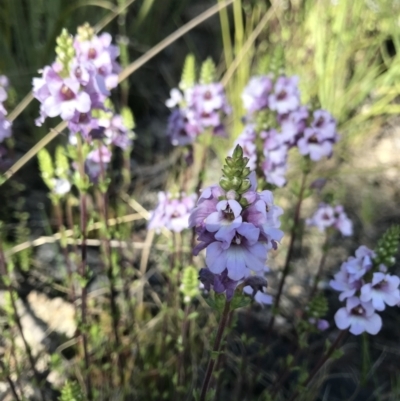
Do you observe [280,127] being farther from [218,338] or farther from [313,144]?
[218,338]

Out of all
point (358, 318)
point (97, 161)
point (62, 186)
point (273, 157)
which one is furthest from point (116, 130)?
point (358, 318)

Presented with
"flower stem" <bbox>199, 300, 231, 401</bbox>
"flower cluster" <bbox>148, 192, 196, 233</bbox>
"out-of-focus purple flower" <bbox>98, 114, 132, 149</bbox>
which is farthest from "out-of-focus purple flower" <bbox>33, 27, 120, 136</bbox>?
"flower stem" <bbox>199, 300, 231, 401</bbox>

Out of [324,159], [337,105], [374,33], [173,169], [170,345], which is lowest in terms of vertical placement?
[170,345]

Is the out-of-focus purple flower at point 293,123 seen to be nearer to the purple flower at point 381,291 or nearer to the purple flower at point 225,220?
the purple flower at point 381,291

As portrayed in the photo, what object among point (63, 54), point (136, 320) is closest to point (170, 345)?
point (136, 320)

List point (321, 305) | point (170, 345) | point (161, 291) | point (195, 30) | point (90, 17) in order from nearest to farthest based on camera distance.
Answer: point (321, 305), point (170, 345), point (161, 291), point (90, 17), point (195, 30)

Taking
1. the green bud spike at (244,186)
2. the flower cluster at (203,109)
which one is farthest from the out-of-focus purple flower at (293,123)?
the green bud spike at (244,186)

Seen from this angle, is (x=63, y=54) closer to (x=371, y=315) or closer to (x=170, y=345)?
(x=371, y=315)
